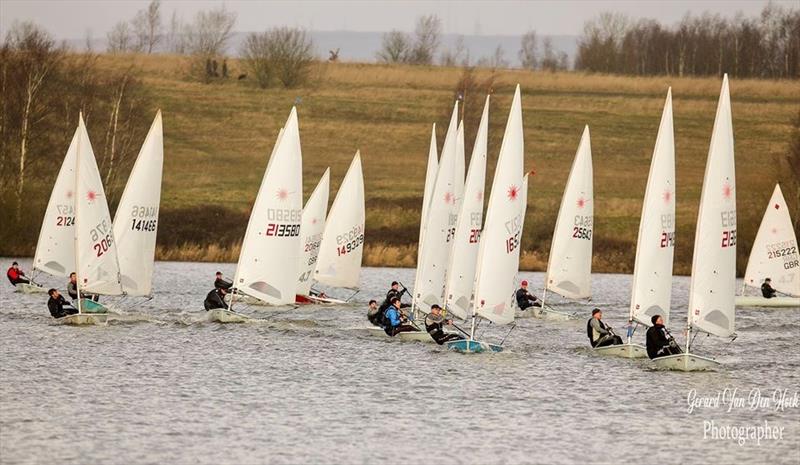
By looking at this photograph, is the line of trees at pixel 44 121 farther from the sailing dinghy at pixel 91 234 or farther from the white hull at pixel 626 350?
the white hull at pixel 626 350

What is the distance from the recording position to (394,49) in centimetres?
16162

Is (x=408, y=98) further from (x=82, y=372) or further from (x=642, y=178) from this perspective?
(x=82, y=372)

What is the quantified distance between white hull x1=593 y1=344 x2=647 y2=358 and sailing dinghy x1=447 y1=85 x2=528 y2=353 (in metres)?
3.43

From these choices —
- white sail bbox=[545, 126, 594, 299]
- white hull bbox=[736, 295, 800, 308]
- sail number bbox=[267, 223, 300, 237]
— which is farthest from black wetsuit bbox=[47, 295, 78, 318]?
white hull bbox=[736, 295, 800, 308]

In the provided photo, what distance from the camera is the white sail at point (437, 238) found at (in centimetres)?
3962

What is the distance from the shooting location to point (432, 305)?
3831 cm

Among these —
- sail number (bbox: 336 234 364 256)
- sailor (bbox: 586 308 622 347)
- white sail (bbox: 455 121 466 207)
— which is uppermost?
white sail (bbox: 455 121 466 207)

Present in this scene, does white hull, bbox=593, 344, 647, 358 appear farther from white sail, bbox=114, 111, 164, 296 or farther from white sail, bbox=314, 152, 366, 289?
white sail, bbox=114, 111, 164, 296

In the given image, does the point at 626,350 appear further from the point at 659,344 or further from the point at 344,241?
the point at 344,241

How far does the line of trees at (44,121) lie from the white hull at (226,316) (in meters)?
21.3

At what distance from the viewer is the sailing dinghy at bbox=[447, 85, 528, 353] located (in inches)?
1380

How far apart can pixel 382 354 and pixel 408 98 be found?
80.0 metres

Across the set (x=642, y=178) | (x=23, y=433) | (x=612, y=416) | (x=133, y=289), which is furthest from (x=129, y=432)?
(x=642, y=178)

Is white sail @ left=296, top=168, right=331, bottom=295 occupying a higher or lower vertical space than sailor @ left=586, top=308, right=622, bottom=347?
higher
